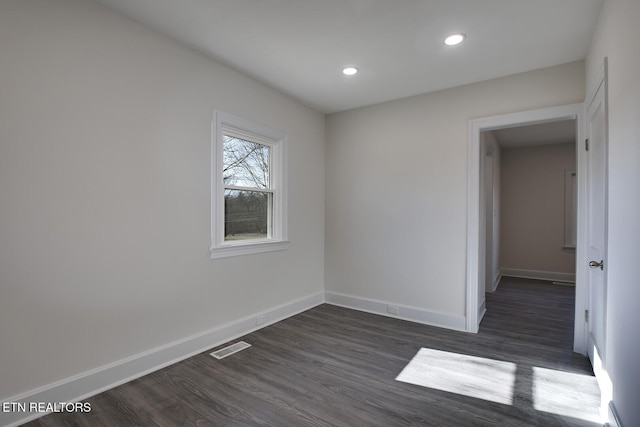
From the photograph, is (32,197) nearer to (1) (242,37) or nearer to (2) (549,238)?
(1) (242,37)

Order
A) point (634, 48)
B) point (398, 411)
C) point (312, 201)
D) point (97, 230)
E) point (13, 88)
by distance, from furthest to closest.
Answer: point (312, 201) < point (97, 230) < point (398, 411) < point (13, 88) < point (634, 48)

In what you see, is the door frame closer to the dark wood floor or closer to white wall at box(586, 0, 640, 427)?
the dark wood floor

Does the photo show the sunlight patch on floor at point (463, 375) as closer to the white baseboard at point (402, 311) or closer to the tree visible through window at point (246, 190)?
the white baseboard at point (402, 311)

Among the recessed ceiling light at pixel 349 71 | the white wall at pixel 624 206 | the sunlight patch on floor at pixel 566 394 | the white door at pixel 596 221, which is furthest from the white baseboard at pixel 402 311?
the recessed ceiling light at pixel 349 71

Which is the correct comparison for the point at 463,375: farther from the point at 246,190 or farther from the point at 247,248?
the point at 246,190

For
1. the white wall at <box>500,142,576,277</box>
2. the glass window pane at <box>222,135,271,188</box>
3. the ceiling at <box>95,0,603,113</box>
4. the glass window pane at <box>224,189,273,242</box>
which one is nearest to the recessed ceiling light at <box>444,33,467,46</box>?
the ceiling at <box>95,0,603,113</box>

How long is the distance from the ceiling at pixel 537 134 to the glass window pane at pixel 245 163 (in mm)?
3904

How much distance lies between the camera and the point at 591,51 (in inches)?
104

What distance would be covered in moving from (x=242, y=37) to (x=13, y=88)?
157 centimetres

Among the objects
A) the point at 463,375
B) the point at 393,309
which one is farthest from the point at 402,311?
the point at 463,375

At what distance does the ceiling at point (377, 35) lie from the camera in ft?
7.36

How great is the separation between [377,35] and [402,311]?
3022 millimetres

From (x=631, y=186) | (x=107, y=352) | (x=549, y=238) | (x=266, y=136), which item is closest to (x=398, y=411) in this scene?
(x=631, y=186)

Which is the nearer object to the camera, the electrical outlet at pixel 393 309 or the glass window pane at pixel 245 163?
the glass window pane at pixel 245 163
